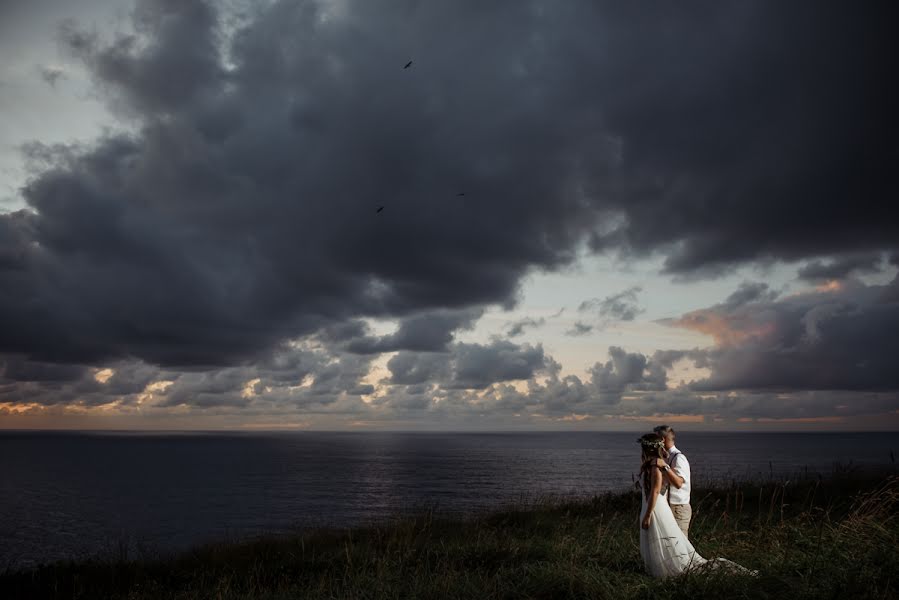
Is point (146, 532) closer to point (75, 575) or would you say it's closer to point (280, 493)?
point (280, 493)

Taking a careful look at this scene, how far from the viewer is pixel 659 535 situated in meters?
9.61

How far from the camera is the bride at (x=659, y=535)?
372 inches

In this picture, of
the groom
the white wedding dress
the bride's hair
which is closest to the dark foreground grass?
the white wedding dress

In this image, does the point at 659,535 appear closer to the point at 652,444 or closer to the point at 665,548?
the point at 665,548

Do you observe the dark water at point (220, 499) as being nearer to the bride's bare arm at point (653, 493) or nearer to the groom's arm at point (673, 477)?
the groom's arm at point (673, 477)

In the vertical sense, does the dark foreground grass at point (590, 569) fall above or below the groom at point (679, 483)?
below

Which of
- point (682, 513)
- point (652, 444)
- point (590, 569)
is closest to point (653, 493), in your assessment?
point (652, 444)

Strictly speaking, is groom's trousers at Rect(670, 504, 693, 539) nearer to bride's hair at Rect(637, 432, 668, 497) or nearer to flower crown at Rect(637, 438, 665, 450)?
bride's hair at Rect(637, 432, 668, 497)

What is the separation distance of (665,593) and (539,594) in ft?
5.90

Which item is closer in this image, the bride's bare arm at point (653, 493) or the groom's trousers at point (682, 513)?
the bride's bare arm at point (653, 493)

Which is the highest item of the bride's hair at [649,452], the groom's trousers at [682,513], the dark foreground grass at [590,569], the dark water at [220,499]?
the bride's hair at [649,452]

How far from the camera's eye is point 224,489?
70438 millimetres

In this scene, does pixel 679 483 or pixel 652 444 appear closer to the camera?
pixel 652 444

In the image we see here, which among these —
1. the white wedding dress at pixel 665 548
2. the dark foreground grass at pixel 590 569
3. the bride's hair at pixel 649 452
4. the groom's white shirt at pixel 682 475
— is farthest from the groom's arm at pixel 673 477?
the dark foreground grass at pixel 590 569
